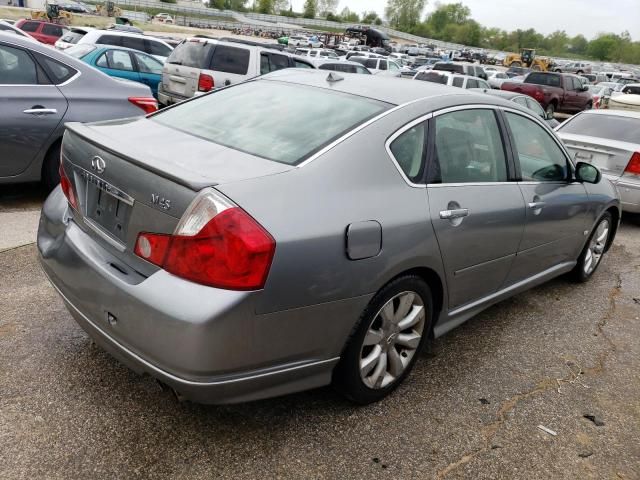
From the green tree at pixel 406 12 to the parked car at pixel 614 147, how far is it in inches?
6086

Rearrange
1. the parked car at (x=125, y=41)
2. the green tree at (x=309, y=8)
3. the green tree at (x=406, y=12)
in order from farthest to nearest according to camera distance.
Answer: the green tree at (x=406, y=12) < the green tree at (x=309, y=8) < the parked car at (x=125, y=41)

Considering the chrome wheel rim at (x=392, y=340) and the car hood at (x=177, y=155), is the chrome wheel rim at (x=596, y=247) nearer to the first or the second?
the chrome wheel rim at (x=392, y=340)

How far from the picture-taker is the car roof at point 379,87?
306cm

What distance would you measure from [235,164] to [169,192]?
0.34 m

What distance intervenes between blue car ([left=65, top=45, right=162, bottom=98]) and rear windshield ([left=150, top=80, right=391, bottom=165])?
30.5 feet

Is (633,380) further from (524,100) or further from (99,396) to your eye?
(524,100)

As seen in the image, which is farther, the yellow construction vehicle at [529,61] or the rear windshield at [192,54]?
the yellow construction vehicle at [529,61]

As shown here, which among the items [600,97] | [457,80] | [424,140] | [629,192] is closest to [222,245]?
[424,140]

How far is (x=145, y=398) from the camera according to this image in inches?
108

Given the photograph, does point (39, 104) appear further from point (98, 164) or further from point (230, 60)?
point (230, 60)

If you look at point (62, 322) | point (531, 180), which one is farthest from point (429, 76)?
point (62, 322)

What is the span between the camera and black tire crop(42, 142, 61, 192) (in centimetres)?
525

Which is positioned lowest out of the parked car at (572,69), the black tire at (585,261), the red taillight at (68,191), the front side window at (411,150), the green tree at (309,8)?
the black tire at (585,261)

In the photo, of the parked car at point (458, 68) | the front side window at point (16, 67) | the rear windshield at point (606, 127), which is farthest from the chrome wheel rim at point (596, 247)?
the parked car at point (458, 68)
